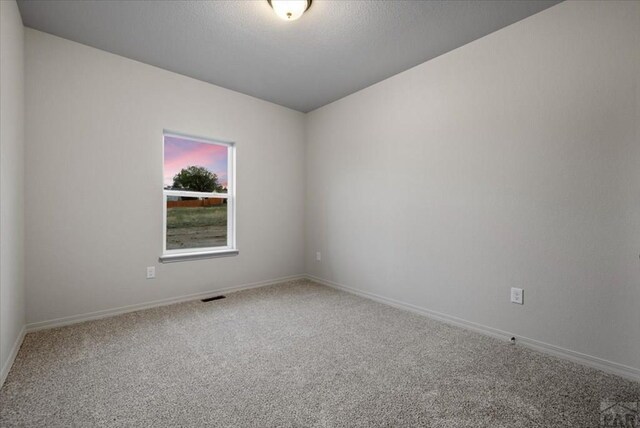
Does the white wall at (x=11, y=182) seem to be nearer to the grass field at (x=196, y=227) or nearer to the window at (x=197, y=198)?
the window at (x=197, y=198)

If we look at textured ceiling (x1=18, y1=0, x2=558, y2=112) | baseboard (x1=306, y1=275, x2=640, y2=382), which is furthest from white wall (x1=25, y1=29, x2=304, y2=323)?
baseboard (x1=306, y1=275, x2=640, y2=382)

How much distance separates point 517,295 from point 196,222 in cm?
327

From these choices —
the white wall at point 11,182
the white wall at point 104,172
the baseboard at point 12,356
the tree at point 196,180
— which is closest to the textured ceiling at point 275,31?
the white wall at point 104,172

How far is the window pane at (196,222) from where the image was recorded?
327cm

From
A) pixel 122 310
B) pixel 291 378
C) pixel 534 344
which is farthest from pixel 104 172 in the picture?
pixel 534 344

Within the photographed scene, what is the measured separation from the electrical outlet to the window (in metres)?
2.88

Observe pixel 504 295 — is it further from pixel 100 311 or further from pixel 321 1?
pixel 100 311

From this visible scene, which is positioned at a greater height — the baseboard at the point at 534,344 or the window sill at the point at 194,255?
the window sill at the point at 194,255

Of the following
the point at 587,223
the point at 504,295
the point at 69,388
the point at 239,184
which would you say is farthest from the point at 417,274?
the point at 69,388

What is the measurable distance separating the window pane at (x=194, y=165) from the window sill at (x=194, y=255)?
75cm

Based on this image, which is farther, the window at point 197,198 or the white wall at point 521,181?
the window at point 197,198

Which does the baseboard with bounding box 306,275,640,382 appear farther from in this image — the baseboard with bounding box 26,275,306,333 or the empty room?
the baseboard with bounding box 26,275,306,333

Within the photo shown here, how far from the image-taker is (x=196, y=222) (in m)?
3.47

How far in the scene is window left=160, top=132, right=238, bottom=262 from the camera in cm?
325
